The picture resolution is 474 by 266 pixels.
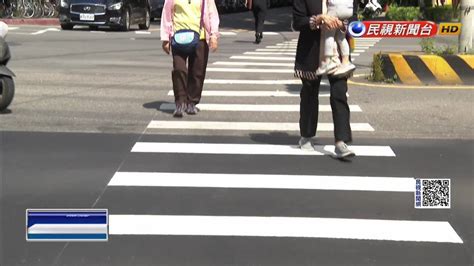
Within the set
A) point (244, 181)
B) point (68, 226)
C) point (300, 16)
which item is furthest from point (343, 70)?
point (68, 226)

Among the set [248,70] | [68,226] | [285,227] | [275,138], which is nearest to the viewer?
[68,226]

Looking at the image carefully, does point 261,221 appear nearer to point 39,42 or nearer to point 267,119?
point 267,119

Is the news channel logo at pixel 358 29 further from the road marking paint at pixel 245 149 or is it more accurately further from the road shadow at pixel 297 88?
the road marking paint at pixel 245 149

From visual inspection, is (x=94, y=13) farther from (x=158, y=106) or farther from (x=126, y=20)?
(x=158, y=106)

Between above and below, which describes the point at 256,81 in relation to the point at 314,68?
below

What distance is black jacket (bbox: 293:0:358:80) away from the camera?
22.1 ft

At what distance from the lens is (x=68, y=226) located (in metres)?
4.23

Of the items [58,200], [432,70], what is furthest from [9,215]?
[432,70]

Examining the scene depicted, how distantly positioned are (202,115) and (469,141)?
3.36 m

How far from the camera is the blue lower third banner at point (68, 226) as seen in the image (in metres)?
4.21

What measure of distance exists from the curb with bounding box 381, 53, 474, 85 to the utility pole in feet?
2.00

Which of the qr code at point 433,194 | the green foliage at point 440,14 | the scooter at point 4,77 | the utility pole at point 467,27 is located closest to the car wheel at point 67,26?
the green foliage at point 440,14

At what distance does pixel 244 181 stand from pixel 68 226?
223 cm

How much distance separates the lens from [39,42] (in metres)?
20.2
